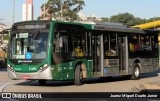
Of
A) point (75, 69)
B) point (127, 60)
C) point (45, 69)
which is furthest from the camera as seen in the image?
point (127, 60)

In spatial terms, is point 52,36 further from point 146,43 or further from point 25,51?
point 146,43

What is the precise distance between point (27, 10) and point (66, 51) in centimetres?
5277

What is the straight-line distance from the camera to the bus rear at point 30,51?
18.5m

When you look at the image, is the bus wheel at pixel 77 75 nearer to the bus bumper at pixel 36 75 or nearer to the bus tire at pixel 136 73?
the bus bumper at pixel 36 75

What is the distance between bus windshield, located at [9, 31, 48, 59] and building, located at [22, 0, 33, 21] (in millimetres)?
50100

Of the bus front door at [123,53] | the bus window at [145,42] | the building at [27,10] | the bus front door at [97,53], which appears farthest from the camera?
the building at [27,10]

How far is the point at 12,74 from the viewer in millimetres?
19406

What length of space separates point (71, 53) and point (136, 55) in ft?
21.3

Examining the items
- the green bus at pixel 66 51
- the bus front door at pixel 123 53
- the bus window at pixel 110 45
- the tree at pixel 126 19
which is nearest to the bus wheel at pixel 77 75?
the green bus at pixel 66 51

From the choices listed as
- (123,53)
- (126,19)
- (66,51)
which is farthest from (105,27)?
(126,19)

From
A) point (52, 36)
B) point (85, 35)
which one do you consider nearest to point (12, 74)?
point (52, 36)

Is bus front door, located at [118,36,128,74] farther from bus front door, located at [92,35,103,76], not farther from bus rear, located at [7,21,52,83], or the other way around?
bus rear, located at [7,21,52,83]

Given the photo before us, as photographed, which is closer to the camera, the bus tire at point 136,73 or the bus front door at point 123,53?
the bus front door at point 123,53

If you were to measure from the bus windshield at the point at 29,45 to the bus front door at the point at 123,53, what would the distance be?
19.2 feet
